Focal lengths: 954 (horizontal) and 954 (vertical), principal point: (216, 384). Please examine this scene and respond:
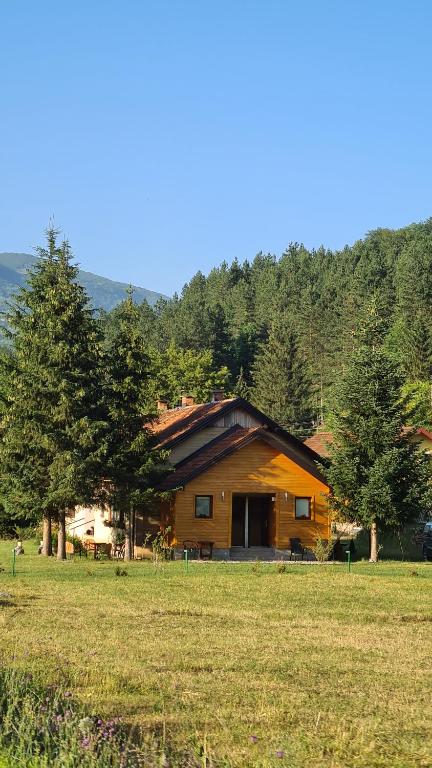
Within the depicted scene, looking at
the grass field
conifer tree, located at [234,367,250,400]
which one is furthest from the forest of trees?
conifer tree, located at [234,367,250,400]

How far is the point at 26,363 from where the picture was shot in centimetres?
3800

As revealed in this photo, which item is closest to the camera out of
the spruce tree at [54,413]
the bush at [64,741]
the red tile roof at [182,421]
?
the bush at [64,741]

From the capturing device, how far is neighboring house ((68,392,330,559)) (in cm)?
4106

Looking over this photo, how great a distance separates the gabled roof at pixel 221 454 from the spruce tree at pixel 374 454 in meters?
2.45

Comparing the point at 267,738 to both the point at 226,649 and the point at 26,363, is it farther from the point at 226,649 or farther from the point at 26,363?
the point at 26,363

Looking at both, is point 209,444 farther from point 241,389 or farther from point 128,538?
point 241,389

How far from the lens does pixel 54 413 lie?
37.0 meters

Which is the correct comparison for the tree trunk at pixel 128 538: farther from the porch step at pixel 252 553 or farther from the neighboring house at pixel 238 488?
the porch step at pixel 252 553

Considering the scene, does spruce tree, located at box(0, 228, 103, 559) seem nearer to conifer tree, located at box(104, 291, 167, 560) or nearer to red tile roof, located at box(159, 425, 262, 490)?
conifer tree, located at box(104, 291, 167, 560)

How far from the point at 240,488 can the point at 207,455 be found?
2.07 m

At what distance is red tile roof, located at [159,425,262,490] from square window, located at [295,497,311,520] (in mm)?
3885

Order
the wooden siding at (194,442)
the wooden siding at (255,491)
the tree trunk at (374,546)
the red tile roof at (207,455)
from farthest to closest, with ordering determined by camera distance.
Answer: the wooden siding at (194,442) → the wooden siding at (255,491) → the red tile roof at (207,455) → the tree trunk at (374,546)

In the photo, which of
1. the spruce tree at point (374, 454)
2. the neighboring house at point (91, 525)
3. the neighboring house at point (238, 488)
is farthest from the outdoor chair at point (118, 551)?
the spruce tree at point (374, 454)

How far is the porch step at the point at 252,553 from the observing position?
4169 centimetres
